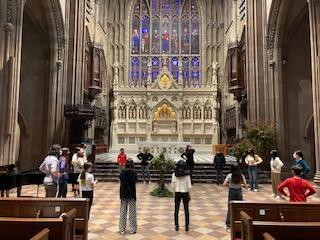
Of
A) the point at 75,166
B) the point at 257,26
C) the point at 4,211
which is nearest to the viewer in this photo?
the point at 4,211

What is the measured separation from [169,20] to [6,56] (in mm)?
23215

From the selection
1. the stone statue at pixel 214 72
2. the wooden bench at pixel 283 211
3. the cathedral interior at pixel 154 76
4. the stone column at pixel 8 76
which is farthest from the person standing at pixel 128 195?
the stone statue at pixel 214 72

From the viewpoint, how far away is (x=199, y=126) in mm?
24797

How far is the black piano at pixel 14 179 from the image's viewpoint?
23.3 feet

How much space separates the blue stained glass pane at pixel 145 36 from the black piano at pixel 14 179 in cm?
2320

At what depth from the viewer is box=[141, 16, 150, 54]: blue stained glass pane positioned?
96.3ft

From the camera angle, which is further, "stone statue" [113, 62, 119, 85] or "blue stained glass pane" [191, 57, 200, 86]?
"blue stained glass pane" [191, 57, 200, 86]

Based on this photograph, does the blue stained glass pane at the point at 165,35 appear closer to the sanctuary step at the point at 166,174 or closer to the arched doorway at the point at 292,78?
the arched doorway at the point at 292,78

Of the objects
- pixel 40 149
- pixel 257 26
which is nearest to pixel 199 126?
pixel 257 26

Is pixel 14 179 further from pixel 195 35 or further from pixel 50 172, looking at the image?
pixel 195 35

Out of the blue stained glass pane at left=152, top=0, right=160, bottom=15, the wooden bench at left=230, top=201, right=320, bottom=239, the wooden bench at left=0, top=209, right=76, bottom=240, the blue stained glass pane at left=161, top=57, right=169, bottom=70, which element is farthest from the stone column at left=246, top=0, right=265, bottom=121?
the blue stained glass pane at left=152, top=0, right=160, bottom=15

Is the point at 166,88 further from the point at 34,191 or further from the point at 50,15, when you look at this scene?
the point at 34,191

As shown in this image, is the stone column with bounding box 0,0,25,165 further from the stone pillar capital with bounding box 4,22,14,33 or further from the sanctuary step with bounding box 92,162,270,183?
the sanctuary step with bounding box 92,162,270,183

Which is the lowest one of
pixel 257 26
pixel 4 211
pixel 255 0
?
pixel 4 211
